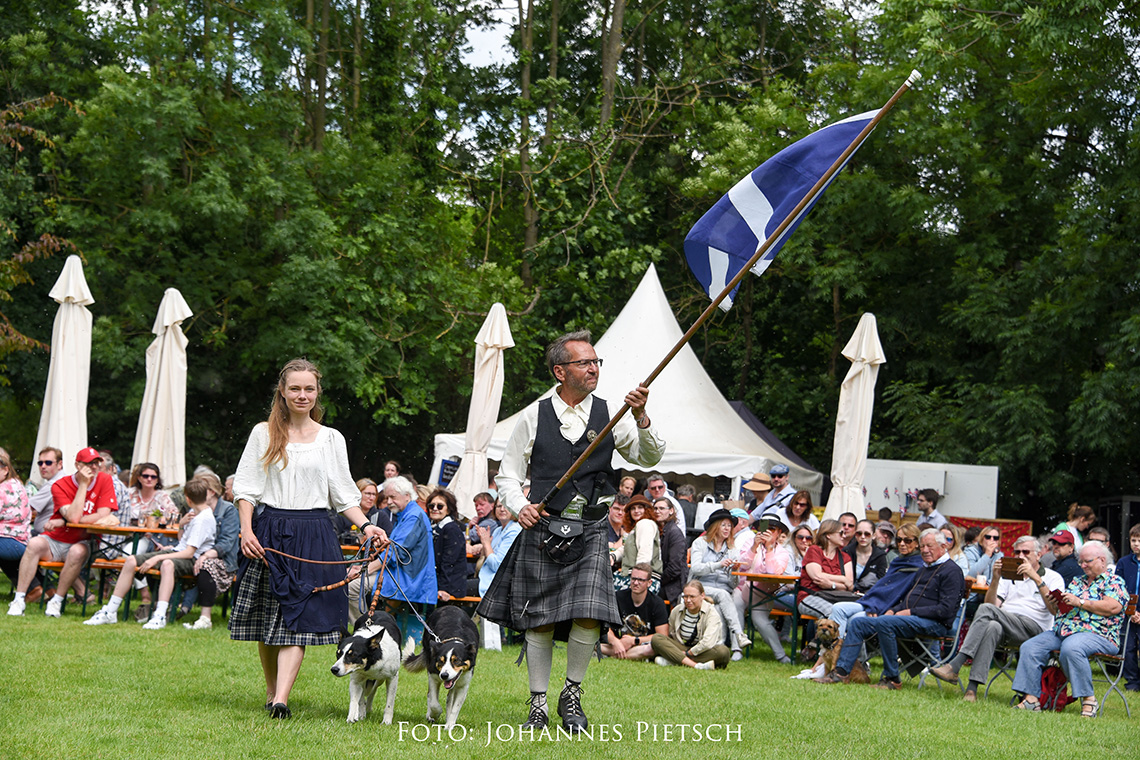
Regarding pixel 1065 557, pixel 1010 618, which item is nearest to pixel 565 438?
pixel 1010 618

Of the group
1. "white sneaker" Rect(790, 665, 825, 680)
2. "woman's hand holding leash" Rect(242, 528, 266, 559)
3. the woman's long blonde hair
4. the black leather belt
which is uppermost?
the woman's long blonde hair

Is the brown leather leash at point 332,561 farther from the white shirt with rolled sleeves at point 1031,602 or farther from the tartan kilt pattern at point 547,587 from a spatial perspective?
the white shirt with rolled sleeves at point 1031,602

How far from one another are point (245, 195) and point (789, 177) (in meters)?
14.9

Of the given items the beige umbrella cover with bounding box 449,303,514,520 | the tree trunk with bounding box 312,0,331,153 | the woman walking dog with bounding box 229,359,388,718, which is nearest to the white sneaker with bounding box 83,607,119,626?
the beige umbrella cover with bounding box 449,303,514,520

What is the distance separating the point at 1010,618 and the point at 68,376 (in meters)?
9.52

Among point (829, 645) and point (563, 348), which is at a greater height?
point (563, 348)

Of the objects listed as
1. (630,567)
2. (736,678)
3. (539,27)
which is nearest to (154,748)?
(736,678)

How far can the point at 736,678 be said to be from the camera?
928 centimetres

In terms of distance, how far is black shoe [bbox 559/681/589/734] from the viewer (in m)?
5.50

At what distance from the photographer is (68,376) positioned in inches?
508

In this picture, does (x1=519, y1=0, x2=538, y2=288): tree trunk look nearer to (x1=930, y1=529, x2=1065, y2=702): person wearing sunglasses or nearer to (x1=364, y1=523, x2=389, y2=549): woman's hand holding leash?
(x1=930, y1=529, x2=1065, y2=702): person wearing sunglasses

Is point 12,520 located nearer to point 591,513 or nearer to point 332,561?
point 332,561

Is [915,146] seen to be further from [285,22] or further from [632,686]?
[632,686]

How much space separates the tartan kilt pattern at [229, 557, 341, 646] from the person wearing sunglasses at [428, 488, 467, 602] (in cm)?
382
